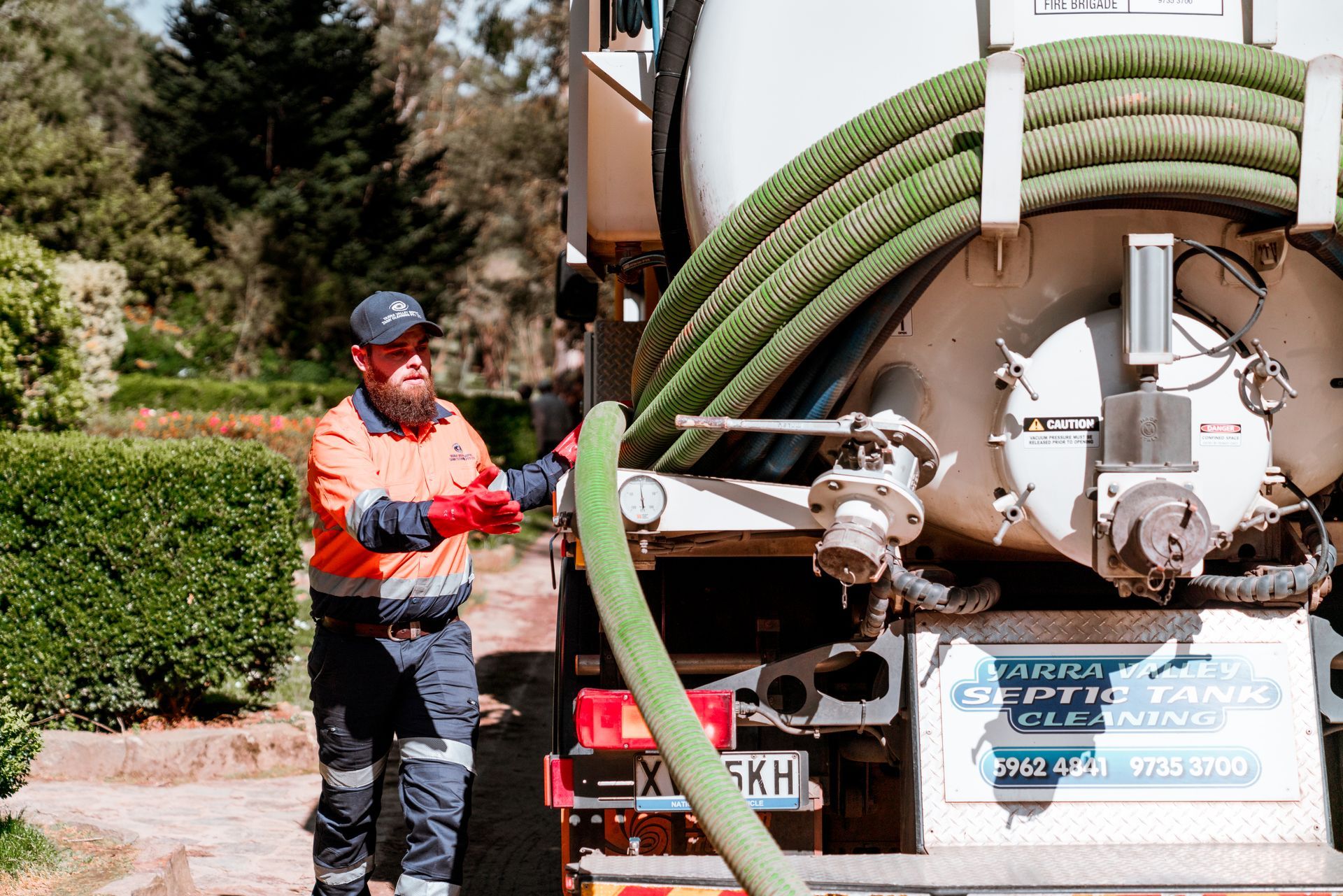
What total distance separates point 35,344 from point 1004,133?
6.97m

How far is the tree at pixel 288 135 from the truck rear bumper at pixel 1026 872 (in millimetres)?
22553

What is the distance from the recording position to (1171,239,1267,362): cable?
271 centimetres

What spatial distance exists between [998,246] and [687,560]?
1.29 meters

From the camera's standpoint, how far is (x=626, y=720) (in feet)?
10.1

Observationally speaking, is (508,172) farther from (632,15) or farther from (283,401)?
(632,15)

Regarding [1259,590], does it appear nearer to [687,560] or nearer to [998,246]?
[998,246]

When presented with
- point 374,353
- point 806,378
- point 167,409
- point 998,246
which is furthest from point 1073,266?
point 167,409

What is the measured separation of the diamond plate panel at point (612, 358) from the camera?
13.1 ft

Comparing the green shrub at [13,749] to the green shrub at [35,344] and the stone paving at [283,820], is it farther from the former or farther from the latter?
the green shrub at [35,344]

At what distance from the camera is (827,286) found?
8.71 ft

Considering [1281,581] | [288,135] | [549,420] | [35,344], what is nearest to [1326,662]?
[1281,581]

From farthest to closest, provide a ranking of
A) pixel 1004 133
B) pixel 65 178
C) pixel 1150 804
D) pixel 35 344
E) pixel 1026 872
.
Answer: pixel 65 178 < pixel 35 344 < pixel 1150 804 < pixel 1026 872 < pixel 1004 133

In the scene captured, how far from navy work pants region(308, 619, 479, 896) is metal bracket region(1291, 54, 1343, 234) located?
236 centimetres

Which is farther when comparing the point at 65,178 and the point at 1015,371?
the point at 65,178
